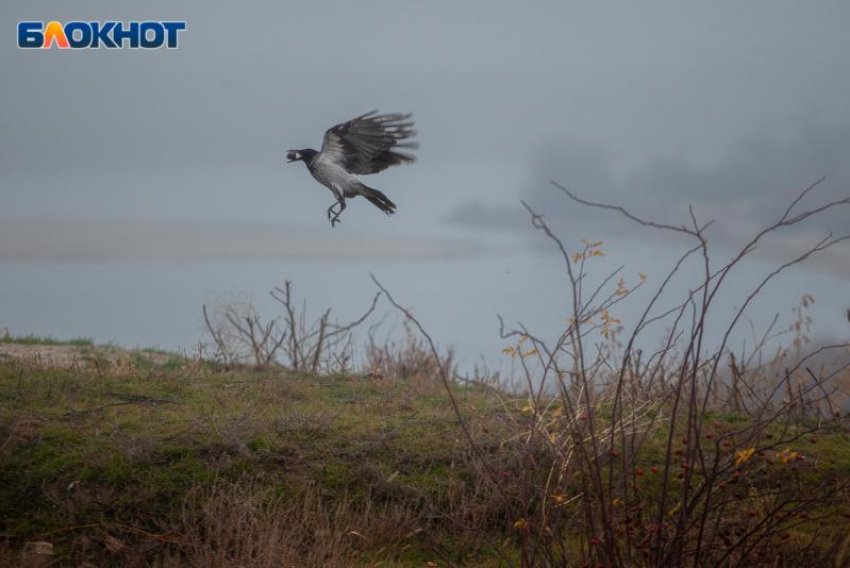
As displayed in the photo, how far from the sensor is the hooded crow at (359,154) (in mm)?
8445

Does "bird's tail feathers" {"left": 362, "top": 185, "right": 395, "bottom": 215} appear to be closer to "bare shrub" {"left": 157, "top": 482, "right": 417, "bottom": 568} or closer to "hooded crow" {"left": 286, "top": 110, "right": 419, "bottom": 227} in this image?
"hooded crow" {"left": 286, "top": 110, "right": 419, "bottom": 227}

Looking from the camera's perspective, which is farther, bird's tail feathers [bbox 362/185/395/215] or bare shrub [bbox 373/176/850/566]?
bird's tail feathers [bbox 362/185/395/215]

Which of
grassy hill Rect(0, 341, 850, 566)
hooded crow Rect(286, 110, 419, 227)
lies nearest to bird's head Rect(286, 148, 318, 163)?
hooded crow Rect(286, 110, 419, 227)

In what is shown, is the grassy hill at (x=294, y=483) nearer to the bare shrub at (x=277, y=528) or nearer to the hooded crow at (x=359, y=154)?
the bare shrub at (x=277, y=528)

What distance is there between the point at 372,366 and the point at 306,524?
5062 millimetres

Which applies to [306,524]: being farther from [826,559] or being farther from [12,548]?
[826,559]

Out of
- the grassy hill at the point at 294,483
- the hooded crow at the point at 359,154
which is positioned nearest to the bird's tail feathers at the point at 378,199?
the hooded crow at the point at 359,154

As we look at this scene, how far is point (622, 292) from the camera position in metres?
5.20

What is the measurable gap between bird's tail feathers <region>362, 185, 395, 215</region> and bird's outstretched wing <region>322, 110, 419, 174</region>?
0.78 ft

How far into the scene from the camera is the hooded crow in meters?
8.45

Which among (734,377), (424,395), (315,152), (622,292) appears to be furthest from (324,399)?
(622,292)

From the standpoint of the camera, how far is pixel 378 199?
845cm

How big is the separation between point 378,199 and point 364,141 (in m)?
0.55

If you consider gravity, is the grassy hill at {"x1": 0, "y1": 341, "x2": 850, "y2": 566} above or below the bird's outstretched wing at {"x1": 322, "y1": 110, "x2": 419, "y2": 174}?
below
